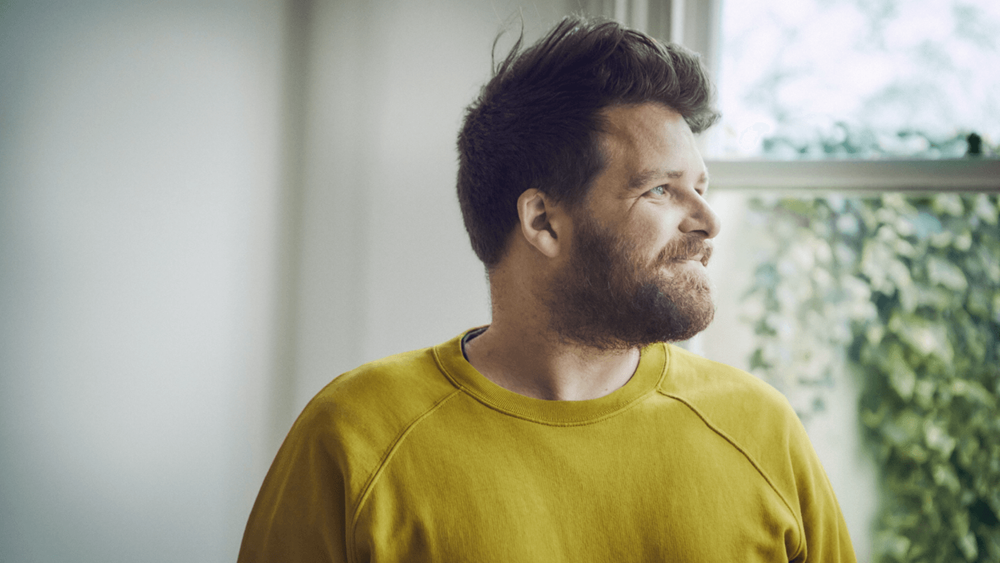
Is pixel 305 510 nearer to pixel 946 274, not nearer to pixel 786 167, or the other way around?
pixel 786 167

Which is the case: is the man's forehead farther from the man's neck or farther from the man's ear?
the man's neck

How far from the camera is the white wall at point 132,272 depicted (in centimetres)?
88

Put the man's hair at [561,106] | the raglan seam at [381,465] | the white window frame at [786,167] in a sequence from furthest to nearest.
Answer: the white window frame at [786,167]
the man's hair at [561,106]
the raglan seam at [381,465]

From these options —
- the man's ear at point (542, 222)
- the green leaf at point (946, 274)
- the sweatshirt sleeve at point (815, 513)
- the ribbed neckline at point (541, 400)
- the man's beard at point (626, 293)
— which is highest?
the man's ear at point (542, 222)

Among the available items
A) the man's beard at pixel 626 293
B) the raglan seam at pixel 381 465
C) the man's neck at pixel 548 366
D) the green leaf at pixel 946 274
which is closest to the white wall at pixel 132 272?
the raglan seam at pixel 381 465

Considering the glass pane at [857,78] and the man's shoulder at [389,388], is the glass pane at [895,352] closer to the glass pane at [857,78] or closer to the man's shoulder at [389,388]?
the glass pane at [857,78]

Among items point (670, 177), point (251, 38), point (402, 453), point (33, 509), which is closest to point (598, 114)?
point (670, 177)

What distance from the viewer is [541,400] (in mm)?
885

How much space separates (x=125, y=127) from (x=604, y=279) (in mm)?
809

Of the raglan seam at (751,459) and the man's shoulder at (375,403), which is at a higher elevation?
the man's shoulder at (375,403)

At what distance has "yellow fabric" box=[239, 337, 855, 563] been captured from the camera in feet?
2.66

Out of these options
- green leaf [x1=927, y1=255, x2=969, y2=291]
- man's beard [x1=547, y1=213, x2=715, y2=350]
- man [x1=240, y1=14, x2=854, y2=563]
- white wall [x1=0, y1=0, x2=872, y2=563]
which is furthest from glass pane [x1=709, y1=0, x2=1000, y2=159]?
man's beard [x1=547, y1=213, x2=715, y2=350]

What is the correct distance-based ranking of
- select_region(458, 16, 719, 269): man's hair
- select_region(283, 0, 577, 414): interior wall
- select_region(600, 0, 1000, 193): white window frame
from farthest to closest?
select_region(283, 0, 577, 414): interior wall < select_region(600, 0, 1000, 193): white window frame < select_region(458, 16, 719, 269): man's hair

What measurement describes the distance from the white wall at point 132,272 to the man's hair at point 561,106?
0.55 metres
